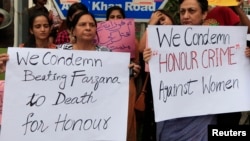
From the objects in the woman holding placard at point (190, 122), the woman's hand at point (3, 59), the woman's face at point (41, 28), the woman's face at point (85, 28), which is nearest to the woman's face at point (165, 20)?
the woman holding placard at point (190, 122)

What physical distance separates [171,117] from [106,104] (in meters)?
0.46

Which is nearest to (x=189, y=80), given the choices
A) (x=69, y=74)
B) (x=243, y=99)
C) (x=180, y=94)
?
(x=180, y=94)

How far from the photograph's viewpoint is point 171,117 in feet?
12.3

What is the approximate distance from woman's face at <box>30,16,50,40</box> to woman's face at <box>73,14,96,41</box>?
78 cm

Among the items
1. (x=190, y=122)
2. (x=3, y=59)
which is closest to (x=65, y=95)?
(x=3, y=59)

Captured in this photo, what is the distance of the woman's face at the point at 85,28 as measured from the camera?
3.87 m

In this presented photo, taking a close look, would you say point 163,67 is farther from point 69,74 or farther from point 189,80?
point 69,74

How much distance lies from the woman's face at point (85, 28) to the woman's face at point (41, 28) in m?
0.78

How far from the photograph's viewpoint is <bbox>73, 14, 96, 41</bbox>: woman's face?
12.7ft

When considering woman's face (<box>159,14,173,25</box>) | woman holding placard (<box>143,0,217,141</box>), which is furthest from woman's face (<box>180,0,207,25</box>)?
woman's face (<box>159,14,173,25</box>)

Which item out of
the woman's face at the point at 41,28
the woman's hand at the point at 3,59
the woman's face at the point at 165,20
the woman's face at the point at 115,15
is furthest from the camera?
the woman's face at the point at 115,15

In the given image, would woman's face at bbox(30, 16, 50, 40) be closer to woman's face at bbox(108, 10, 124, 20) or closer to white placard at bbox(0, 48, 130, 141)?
woman's face at bbox(108, 10, 124, 20)

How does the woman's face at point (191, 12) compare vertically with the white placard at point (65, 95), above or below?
above

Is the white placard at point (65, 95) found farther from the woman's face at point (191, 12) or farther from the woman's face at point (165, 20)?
the woman's face at point (165, 20)
